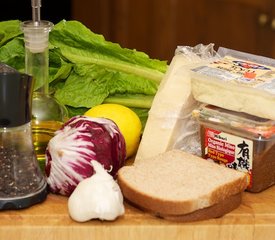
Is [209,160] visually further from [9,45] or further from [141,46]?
[141,46]

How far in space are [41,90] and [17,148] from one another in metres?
0.18

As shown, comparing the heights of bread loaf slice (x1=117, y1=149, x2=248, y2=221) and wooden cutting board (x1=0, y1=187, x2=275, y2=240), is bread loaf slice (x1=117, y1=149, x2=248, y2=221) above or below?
above

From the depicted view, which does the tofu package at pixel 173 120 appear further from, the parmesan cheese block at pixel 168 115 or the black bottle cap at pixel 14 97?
the black bottle cap at pixel 14 97

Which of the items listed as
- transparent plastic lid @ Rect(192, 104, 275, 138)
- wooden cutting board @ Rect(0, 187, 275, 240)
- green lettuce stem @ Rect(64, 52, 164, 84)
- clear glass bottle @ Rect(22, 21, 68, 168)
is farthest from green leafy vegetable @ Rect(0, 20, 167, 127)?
wooden cutting board @ Rect(0, 187, 275, 240)

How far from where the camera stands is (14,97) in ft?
3.59

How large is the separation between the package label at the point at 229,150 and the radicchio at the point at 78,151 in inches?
5.8

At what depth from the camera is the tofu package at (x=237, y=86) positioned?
1202mm

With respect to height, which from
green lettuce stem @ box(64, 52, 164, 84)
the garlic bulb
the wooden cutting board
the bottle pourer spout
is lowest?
the wooden cutting board

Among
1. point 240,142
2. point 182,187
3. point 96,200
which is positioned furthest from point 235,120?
point 96,200

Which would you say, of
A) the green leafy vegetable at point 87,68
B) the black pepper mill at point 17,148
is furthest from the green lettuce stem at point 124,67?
the black pepper mill at point 17,148

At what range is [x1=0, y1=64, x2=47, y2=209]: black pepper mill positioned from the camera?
1.09 m

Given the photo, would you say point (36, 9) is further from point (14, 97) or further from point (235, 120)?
point (235, 120)

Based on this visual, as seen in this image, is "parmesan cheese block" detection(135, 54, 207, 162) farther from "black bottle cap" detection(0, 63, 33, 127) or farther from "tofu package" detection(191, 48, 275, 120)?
"black bottle cap" detection(0, 63, 33, 127)

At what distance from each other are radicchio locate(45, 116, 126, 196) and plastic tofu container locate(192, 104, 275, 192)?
0.48 feet
